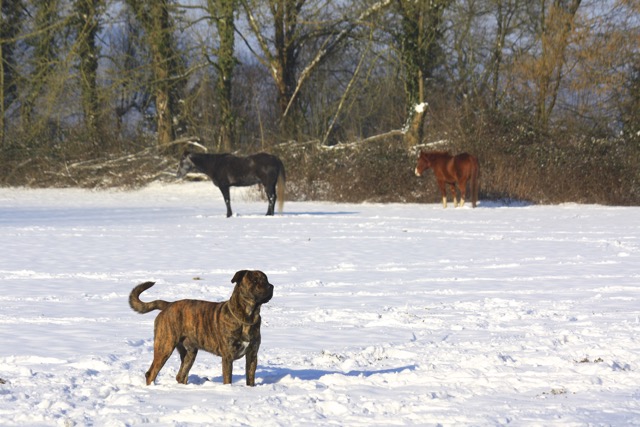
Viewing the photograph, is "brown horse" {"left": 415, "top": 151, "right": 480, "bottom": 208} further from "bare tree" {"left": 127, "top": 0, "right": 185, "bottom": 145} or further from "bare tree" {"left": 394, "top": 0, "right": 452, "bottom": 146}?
"bare tree" {"left": 127, "top": 0, "right": 185, "bottom": 145}

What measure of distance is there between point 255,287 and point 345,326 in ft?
10.2

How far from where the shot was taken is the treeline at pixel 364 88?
32.3m

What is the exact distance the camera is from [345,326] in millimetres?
9398

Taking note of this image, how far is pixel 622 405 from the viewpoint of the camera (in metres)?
6.20

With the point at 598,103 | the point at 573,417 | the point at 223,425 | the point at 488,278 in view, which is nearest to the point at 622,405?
the point at 573,417

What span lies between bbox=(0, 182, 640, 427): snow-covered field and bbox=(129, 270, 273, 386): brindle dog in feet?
0.60

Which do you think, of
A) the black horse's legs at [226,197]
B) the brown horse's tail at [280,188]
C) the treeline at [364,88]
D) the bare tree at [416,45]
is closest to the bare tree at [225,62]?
the treeline at [364,88]

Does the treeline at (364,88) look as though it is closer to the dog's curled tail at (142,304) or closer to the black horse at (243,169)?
the black horse at (243,169)

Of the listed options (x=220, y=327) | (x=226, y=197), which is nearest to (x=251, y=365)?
(x=220, y=327)

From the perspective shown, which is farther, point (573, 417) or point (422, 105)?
point (422, 105)

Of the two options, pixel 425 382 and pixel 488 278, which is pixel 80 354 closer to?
pixel 425 382

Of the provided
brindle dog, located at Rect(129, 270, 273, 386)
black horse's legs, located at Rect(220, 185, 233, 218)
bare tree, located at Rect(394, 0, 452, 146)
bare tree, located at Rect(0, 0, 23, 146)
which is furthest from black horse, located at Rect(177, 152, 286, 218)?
brindle dog, located at Rect(129, 270, 273, 386)

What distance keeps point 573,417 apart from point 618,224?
17305 mm

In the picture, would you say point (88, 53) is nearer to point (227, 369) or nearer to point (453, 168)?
point (453, 168)
